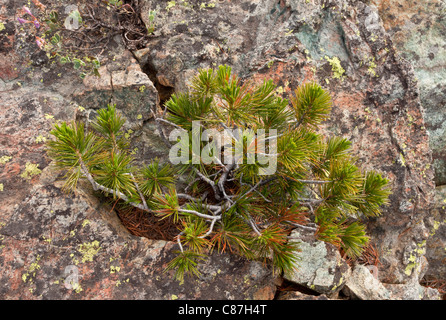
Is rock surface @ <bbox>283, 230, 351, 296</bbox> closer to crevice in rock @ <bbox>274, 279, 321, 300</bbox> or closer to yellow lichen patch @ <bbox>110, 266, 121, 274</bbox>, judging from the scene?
crevice in rock @ <bbox>274, 279, 321, 300</bbox>

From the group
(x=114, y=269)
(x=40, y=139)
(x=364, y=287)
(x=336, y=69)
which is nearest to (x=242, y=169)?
(x=114, y=269)

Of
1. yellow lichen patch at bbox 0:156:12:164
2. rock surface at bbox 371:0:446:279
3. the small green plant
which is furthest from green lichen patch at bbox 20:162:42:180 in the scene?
rock surface at bbox 371:0:446:279

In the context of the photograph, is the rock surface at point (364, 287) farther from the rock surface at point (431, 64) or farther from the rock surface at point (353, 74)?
the rock surface at point (431, 64)

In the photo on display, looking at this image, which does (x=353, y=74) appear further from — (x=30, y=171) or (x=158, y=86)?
(x=30, y=171)

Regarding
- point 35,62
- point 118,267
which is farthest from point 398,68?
point 35,62

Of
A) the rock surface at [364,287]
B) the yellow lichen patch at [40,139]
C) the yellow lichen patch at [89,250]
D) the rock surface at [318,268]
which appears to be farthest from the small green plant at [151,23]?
the rock surface at [364,287]

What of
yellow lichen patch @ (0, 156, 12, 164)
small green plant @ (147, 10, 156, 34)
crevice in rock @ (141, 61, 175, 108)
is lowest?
yellow lichen patch @ (0, 156, 12, 164)

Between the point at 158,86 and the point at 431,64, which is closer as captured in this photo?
the point at 158,86
